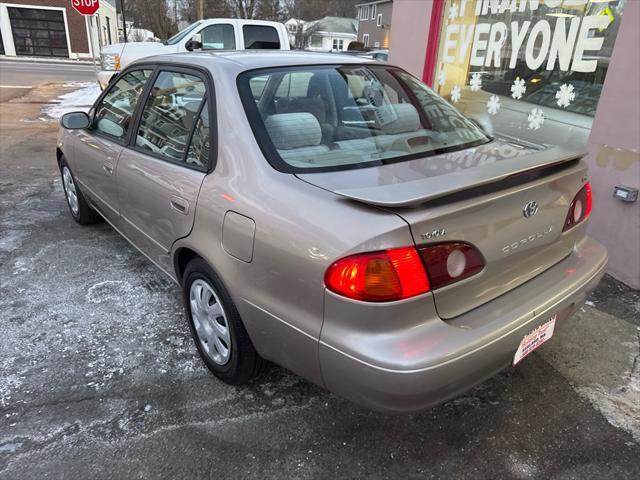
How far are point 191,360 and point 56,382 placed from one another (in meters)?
0.69

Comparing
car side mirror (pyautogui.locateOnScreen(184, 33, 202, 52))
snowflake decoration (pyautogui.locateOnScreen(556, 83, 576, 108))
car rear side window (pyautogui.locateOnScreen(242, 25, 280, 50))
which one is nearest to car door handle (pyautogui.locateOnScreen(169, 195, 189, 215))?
snowflake decoration (pyautogui.locateOnScreen(556, 83, 576, 108))

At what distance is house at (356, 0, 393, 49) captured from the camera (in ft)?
150

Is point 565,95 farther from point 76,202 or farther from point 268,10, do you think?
point 268,10

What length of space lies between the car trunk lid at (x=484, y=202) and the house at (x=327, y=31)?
5128 cm

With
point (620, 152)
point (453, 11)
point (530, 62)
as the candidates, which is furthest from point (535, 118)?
point (453, 11)

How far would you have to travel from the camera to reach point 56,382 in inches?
102

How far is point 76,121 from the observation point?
374 centimetres

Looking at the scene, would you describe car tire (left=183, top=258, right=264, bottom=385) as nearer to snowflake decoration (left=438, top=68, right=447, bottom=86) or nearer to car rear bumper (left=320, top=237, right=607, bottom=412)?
car rear bumper (left=320, top=237, right=607, bottom=412)

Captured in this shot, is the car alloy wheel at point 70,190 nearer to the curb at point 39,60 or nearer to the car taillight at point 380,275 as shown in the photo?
the car taillight at point 380,275

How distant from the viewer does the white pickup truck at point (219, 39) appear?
35.0 feet

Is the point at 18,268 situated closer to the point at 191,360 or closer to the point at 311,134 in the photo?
the point at 191,360

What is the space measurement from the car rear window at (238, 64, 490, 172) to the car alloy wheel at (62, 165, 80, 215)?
9.27 feet

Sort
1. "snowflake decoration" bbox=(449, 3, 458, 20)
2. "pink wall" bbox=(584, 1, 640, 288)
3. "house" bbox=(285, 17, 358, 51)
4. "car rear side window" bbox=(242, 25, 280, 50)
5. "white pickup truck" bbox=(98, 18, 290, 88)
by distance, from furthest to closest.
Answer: "house" bbox=(285, 17, 358, 51), "car rear side window" bbox=(242, 25, 280, 50), "white pickup truck" bbox=(98, 18, 290, 88), "snowflake decoration" bbox=(449, 3, 458, 20), "pink wall" bbox=(584, 1, 640, 288)

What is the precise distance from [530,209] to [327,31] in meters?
61.0
